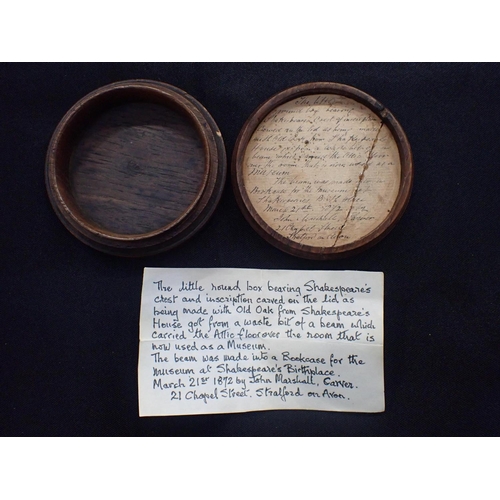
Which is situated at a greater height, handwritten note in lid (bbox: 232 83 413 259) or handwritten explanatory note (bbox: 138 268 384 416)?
handwritten note in lid (bbox: 232 83 413 259)

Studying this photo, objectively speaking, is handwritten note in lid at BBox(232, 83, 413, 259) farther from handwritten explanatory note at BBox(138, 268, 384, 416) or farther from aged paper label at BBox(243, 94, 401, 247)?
handwritten explanatory note at BBox(138, 268, 384, 416)

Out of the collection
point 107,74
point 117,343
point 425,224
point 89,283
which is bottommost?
point 117,343

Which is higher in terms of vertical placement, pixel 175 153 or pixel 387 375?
pixel 175 153

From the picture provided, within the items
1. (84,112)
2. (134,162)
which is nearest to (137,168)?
(134,162)

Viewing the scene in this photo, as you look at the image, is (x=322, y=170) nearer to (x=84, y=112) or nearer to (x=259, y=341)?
(x=259, y=341)

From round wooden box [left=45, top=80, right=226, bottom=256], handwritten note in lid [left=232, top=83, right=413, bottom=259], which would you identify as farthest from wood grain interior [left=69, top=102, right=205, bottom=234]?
handwritten note in lid [left=232, top=83, right=413, bottom=259]

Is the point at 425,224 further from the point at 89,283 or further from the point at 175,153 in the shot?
the point at 89,283

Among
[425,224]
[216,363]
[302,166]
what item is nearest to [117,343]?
[216,363]

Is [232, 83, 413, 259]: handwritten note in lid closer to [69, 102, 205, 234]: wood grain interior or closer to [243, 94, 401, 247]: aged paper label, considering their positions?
[243, 94, 401, 247]: aged paper label
